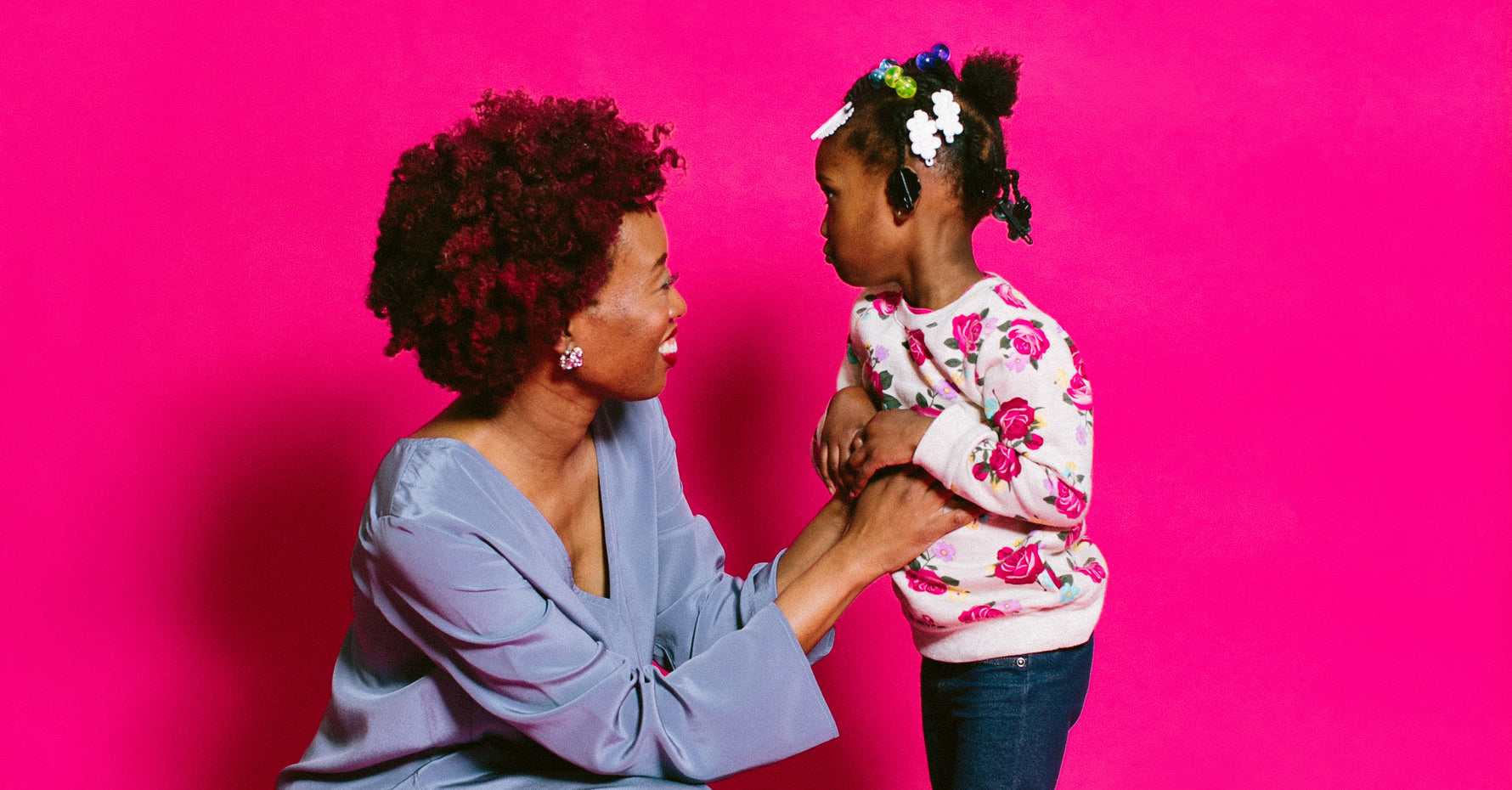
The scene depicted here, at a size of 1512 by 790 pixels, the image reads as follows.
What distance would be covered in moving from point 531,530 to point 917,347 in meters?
0.60

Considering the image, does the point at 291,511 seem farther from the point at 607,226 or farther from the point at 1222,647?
the point at 1222,647

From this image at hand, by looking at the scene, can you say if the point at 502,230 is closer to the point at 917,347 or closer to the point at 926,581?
the point at 917,347

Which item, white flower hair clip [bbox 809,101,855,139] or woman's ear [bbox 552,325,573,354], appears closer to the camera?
woman's ear [bbox 552,325,573,354]

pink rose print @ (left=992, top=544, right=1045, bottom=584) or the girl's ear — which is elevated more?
the girl's ear

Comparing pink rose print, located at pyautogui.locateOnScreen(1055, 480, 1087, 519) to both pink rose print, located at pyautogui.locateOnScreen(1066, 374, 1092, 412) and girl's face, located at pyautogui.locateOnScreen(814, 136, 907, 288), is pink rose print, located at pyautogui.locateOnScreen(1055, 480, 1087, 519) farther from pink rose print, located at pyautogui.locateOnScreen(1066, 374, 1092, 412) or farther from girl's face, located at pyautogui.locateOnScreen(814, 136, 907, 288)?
girl's face, located at pyautogui.locateOnScreen(814, 136, 907, 288)

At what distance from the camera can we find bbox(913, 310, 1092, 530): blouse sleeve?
1730 millimetres

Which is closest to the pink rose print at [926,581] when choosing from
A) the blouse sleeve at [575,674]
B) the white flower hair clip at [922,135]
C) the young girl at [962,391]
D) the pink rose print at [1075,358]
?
the young girl at [962,391]

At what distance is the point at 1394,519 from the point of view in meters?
3.07

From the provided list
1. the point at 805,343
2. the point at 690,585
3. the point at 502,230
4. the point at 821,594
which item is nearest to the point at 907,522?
the point at 821,594

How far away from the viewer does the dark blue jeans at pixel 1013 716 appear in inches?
73.5

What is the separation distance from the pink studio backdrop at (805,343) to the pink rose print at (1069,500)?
1125mm

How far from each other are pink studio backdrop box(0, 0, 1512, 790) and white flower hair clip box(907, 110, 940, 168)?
0.99 m

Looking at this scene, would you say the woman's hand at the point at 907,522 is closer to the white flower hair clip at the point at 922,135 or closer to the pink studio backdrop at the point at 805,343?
the white flower hair clip at the point at 922,135

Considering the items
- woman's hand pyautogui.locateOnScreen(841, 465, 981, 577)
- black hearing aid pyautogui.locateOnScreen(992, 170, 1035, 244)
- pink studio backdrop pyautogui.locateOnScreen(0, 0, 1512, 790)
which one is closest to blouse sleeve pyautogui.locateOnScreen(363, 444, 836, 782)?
woman's hand pyautogui.locateOnScreen(841, 465, 981, 577)
